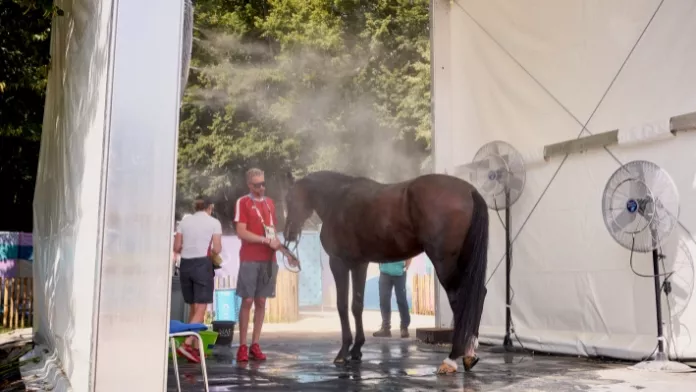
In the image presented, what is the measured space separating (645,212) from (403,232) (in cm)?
208

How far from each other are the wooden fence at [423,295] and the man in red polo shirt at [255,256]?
9.20 meters

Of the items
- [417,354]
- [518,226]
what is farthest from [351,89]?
[417,354]

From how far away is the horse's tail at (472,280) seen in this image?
5504 millimetres

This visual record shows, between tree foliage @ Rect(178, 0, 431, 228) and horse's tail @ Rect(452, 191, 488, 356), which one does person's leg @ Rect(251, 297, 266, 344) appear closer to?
horse's tail @ Rect(452, 191, 488, 356)

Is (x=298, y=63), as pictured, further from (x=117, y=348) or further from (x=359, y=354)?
(x=117, y=348)

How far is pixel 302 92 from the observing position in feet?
61.2

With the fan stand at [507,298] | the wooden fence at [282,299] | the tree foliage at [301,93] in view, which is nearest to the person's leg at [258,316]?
the fan stand at [507,298]

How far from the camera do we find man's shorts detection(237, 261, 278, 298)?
21.3 feet

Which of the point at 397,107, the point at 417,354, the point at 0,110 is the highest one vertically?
the point at 397,107

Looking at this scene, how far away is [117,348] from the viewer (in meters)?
2.66

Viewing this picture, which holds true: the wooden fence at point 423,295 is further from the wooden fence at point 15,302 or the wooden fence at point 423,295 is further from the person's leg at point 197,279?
the person's leg at point 197,279

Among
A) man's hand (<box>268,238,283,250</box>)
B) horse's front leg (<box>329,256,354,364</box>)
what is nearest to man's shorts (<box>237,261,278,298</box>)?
man's hand (<box>268,238,283,250</box>)

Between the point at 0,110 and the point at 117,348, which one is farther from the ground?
the point at 0,110

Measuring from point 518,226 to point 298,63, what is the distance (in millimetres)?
12016
